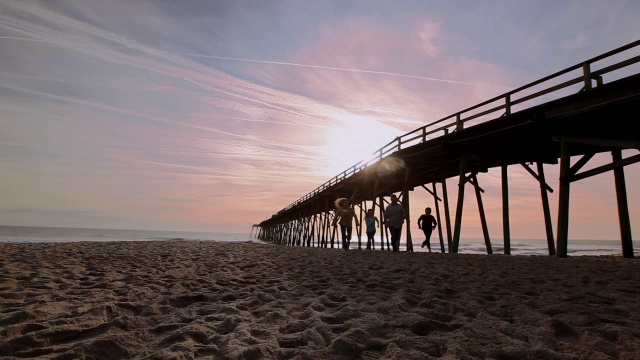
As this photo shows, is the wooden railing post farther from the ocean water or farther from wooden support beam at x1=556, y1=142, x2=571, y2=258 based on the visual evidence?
the ocean water

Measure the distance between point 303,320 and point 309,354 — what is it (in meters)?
0.90

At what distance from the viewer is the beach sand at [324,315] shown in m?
2.85

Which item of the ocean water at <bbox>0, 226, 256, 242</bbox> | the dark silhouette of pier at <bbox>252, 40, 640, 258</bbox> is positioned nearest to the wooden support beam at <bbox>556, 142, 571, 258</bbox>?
the dark silhouette of pier at <bbox>252, 40, 640, 258</bbox>

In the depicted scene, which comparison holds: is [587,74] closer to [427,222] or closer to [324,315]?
[427,222]

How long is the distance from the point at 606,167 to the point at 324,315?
8917 millimetres

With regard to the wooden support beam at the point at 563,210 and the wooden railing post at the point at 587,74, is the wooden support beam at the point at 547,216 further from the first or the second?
the wooden railing post at the point at 587,74

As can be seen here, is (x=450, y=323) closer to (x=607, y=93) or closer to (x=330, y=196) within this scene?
(x=607, y=93)

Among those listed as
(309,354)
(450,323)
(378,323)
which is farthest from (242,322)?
(450,323)

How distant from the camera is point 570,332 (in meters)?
3.20

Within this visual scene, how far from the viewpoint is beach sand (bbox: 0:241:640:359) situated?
285cm

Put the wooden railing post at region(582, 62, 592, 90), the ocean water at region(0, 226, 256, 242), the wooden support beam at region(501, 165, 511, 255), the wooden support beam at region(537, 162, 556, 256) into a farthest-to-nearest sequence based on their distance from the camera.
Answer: the ocean water at region(0, 226, 256, 242)
the wooden support beam at region(501, 165, 511, 255)
the wooden support beam at region(537, 162, 556, 256)
the wooden railing post at region(582, 62, 592, 90)

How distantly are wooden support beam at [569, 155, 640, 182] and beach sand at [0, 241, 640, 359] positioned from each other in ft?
9.67

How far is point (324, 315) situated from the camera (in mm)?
3777

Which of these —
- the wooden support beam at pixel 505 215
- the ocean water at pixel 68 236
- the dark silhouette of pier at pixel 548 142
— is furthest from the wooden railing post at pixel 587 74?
the ocean water at pixel 68 236
